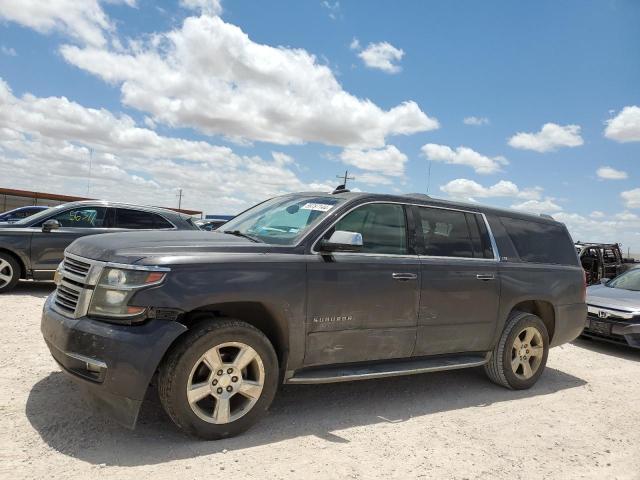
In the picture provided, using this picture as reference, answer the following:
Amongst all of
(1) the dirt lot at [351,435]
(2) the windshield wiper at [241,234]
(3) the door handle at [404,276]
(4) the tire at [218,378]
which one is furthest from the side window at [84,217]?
(3) the door handle at [404,276]

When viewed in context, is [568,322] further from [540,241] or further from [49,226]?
[49,226]

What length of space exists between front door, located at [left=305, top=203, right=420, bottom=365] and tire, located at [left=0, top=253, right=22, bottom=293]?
7.00 meters

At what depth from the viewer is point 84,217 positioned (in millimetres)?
9414

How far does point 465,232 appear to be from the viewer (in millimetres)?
5133

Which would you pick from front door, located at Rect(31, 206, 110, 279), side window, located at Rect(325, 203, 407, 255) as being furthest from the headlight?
front door, located at Rect(31, 206, 110, 279)

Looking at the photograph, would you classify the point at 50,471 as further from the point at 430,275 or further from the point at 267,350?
the point at 430,275

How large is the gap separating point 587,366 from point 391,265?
13.9ft

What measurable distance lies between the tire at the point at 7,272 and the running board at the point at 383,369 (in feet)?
22.7

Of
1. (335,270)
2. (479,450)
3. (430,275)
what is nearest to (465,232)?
(430,275)

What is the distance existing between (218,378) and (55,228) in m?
6.80

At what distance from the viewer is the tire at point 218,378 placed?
3.37 m

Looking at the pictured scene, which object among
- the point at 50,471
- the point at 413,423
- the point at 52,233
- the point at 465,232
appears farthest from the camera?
the point at 52,233

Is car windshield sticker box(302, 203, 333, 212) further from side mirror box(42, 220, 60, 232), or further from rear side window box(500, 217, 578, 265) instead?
side mirror box(42, 220, 60, 232)

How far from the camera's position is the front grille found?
3.44m
